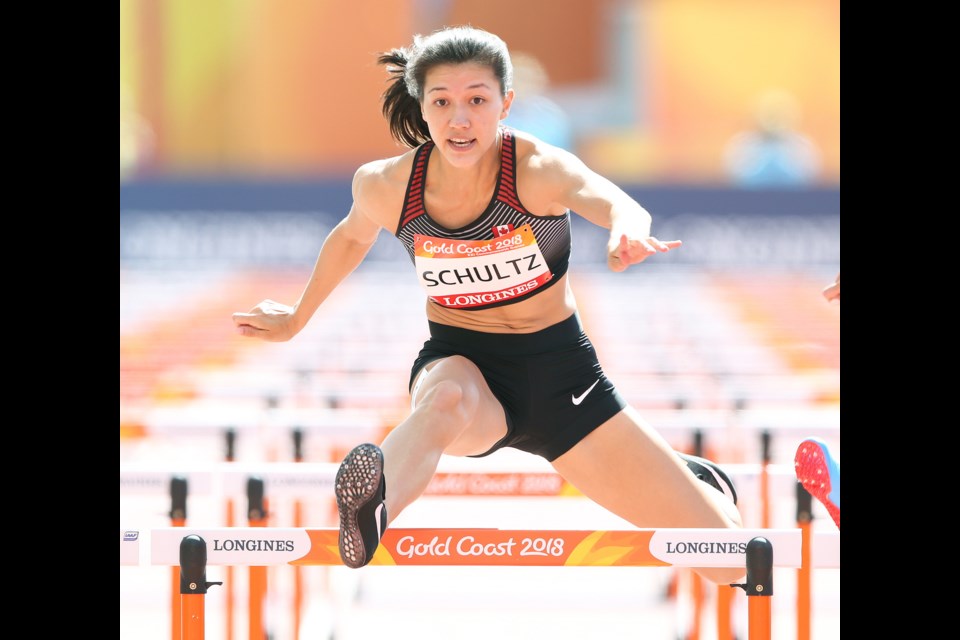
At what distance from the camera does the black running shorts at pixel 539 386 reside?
3.60 metres

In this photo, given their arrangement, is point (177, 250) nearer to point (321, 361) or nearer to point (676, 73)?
point (321, 361)

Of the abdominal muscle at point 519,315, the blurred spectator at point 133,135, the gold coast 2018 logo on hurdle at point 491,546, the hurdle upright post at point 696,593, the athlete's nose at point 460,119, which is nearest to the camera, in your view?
the gold coast 2018 logo on hurdle at point 491,546

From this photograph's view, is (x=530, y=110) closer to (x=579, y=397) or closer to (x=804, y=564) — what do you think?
(x=579, y=397)

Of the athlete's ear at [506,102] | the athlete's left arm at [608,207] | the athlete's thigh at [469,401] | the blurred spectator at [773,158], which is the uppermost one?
the blurred spectator at [773,158]

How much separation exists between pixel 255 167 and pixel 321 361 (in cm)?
883

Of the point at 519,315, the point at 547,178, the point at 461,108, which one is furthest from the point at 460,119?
the point at 519,315

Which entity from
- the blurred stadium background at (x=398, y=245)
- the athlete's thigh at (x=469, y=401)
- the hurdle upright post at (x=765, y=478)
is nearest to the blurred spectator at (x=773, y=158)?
the blurred stadium background at (x=398, y=245)

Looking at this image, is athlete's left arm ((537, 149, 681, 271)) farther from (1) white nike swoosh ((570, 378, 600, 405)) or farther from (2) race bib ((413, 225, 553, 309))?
(1) white nike swoosh ((570, 378, 600, 405))

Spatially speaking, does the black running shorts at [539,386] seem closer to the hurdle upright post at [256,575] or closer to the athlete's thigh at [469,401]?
the athlete's thigh at [469,401]

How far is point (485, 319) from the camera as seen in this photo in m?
3.65

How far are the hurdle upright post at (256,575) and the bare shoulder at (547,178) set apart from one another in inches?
47.0

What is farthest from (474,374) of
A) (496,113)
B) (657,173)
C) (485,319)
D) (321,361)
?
(657,173)

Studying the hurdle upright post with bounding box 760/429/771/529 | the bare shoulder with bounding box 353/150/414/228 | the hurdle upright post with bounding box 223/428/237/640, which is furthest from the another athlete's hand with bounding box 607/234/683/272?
the hurdle upright post with bounding box 223/428/237/640

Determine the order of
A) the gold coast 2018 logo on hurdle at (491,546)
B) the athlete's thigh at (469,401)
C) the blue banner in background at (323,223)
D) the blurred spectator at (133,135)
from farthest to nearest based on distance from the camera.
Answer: the blurred spectator at (133,135)
the blue banner in background at (323,223)
the athlete's thigh at (469,401)
the gold coast 2018 logo on hurdle at (491,546)
